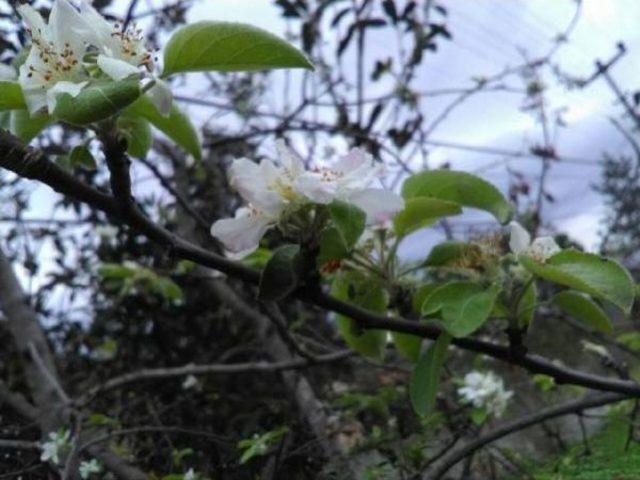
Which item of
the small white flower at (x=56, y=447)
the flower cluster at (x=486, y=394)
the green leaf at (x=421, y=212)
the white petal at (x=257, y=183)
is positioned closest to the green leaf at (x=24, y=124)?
the white petal at (x=257, y=183)

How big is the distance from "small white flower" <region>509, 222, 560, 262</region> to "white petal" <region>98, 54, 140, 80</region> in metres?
0.38

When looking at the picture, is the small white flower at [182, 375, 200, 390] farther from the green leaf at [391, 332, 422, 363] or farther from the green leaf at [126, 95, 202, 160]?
the green leaf at [126, 95, 202, 160]

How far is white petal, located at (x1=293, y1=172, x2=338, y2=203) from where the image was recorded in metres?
0.59

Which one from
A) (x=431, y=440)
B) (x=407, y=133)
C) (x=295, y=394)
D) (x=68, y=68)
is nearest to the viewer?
(x=68, y=68)

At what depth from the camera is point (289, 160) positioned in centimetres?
66

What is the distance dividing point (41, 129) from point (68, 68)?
0.07m

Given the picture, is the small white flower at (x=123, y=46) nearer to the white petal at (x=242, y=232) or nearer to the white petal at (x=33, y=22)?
the white petal at (x=33, y=22)

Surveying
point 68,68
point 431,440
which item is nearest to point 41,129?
point 68,68

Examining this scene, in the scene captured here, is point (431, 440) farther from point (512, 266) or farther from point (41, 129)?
point (41, 129)

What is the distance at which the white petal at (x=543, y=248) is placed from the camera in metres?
0.71

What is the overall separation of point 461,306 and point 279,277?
0.16 meters

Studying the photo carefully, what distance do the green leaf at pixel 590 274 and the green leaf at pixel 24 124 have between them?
0.38 metres

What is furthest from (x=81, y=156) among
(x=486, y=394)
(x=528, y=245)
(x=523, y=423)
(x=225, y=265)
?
(x=486, y=394)

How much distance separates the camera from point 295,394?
141cm
